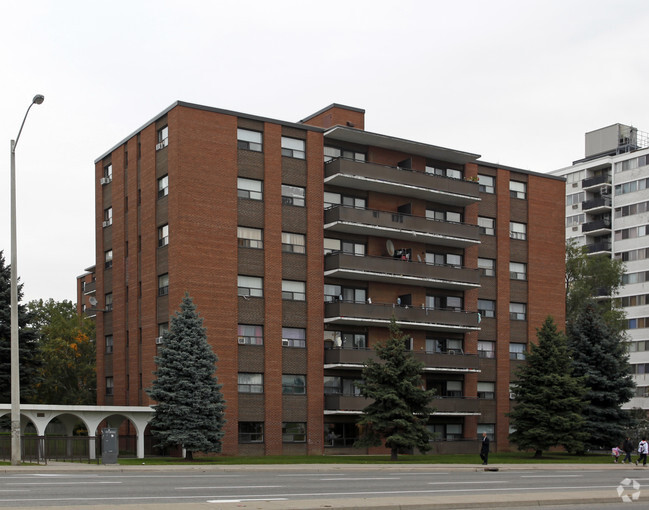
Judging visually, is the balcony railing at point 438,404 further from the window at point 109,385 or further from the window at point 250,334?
the window at point 109,385

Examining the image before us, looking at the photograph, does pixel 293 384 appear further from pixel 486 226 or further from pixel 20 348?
pixel 486 226

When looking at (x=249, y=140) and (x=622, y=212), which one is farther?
(x=622, y=212)

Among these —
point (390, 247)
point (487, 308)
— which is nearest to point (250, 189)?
point (390, 247)

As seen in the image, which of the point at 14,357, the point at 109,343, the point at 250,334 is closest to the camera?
the point at 14,357

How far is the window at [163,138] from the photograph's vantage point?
51.8 metres

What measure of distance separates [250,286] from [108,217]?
13.8m

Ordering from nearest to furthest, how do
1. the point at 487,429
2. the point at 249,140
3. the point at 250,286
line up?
the point at 250,286 → the point at 249,140 → the point at 487,429

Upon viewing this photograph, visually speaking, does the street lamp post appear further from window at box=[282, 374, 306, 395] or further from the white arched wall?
window at box=[282, 374, 306, 395]

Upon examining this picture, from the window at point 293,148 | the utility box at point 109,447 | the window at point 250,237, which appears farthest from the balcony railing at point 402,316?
the utility box at point 109,447

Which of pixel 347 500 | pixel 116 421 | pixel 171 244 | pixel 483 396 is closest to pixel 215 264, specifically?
pixel 171 244

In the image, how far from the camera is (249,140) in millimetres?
52344

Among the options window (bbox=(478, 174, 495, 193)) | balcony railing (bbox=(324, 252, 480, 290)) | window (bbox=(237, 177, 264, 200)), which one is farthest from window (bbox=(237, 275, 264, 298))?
window (bbox=(478, 174, 495, 193))

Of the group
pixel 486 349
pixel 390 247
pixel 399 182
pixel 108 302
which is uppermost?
pixel 399 182

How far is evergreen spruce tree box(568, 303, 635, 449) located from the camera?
5822 cm
